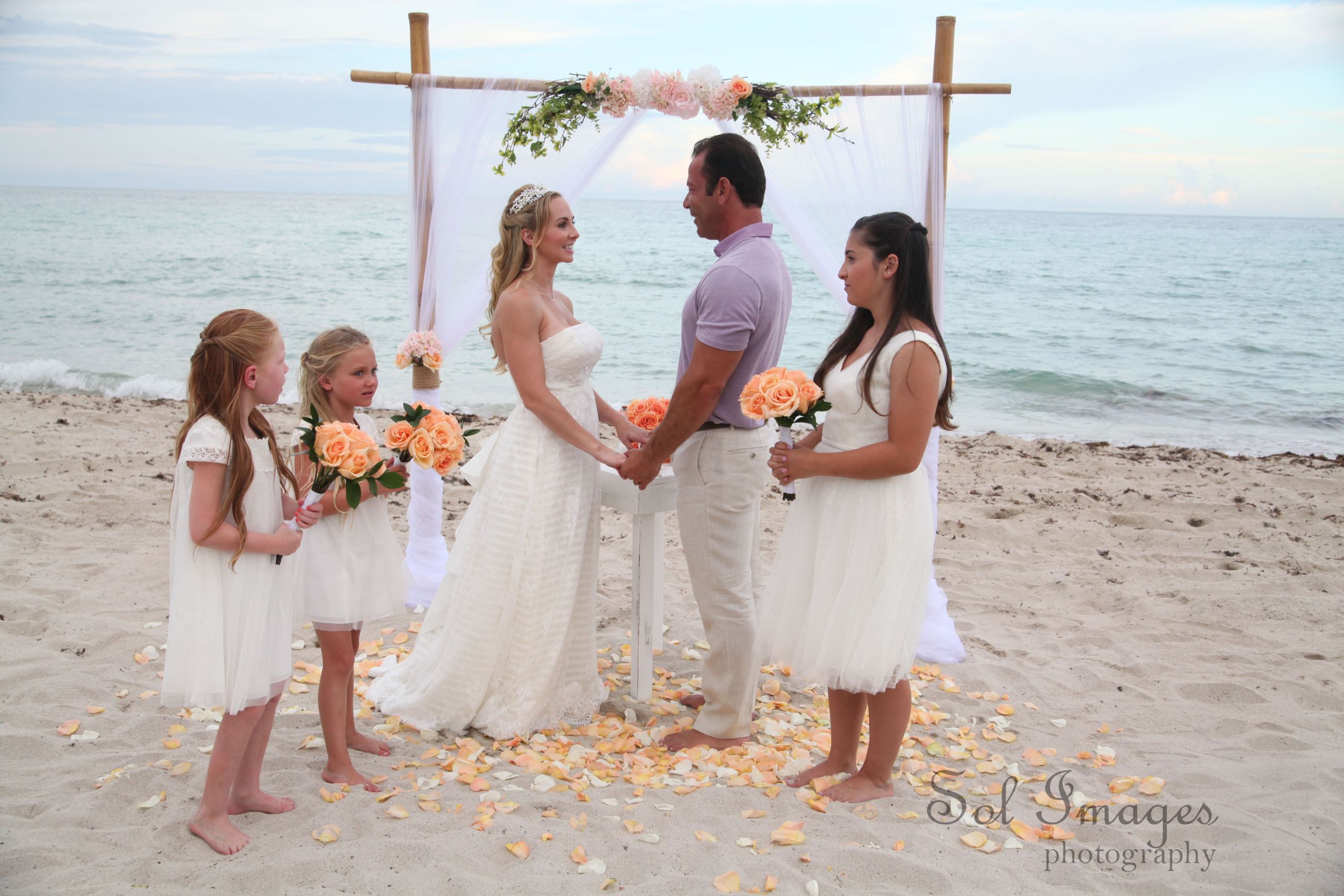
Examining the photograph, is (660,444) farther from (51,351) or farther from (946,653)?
(51,351)

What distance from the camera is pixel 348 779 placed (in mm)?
3375

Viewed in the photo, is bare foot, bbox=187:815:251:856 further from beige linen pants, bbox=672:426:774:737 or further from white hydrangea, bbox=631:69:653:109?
white hydrangea, bbox=631:69:653:109

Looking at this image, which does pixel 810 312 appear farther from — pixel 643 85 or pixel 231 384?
pixel 231 384

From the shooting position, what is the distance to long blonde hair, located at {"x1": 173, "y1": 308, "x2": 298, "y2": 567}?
2771mm

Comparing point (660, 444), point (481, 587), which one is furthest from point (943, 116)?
point (481, 587)

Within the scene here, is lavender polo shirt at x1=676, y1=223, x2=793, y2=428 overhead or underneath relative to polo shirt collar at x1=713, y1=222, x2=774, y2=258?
underneath

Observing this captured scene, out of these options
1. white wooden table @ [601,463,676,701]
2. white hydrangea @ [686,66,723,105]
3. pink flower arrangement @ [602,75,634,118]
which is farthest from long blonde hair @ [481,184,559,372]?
white hydrangea @ [686,66,723,105]

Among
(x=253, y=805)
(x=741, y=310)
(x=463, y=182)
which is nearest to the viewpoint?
(x=253, y=805)

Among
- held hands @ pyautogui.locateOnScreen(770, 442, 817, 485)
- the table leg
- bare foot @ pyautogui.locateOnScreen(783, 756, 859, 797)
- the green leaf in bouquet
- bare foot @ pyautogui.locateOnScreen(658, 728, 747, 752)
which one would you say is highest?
held hands @ pyautogui.locateOnScreen(770, 442, 817, 485)

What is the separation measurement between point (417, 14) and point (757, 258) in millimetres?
2811

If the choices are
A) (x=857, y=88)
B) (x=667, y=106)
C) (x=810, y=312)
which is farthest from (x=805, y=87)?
(x=810, y=312)

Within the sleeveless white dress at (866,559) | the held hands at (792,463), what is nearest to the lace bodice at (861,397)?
the sleeveless white dress at (866,559)

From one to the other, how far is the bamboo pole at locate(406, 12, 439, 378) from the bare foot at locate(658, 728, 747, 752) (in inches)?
92.8

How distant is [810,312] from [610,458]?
1681 centimetres
